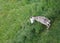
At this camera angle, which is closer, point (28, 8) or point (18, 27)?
point (18, 27)

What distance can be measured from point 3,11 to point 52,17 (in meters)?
1.57

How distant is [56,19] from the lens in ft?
19.7

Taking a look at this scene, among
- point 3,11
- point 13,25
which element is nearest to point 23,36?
point 13,25

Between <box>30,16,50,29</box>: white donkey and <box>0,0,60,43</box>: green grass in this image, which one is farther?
<box>30,16,50,29</box>: white donkey

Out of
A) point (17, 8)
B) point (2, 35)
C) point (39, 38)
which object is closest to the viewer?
point (39, 38)

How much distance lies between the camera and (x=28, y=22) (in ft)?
19.7

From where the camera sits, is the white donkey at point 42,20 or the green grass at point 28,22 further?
the white donkey at point 42,20

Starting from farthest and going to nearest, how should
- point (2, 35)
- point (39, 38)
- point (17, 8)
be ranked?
1. point (17, 8)
2. point (2, 35)
3. point (39, 38)

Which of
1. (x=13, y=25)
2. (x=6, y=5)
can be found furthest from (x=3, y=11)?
(x=13, y=25)

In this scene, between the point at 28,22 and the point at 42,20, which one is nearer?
the point at 42,20

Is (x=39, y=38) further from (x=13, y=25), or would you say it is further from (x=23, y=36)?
(x=13, y=25)

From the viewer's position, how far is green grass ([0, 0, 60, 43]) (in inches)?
224

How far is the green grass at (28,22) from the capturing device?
5.68 m

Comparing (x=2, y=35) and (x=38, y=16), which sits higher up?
(x=38, y=16)
